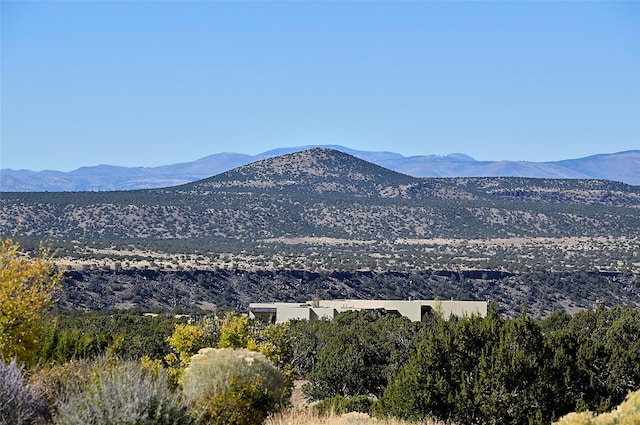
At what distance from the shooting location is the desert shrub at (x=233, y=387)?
55.7ft

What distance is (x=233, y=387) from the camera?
17953mm

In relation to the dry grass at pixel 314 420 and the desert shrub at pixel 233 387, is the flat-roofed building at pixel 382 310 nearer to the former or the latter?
the desert shrub at pixel 233 387

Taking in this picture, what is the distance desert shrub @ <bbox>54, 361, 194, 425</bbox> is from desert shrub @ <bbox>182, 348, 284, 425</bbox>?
71.6 inches

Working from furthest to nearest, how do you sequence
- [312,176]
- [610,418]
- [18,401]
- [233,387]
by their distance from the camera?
[312,176]
[233,387]
[18,401]
[610,418]

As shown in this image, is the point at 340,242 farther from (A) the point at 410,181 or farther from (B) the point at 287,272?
(A) the point at 410,181

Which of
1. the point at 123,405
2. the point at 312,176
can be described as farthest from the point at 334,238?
the point at 123,405

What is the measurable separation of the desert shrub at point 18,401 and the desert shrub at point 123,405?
42 centimetres

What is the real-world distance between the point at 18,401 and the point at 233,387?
464cm

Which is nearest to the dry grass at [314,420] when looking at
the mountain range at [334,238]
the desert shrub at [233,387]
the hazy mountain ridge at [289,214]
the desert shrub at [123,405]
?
the desert shrub at [233,387]

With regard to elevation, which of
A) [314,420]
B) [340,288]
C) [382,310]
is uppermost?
[314,420]

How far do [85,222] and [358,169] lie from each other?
59935 mm

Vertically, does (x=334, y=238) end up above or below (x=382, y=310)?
above

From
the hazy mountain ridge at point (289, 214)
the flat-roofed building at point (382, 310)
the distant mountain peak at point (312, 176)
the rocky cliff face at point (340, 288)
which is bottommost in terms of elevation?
the rocky cliff face at point (340, 288)

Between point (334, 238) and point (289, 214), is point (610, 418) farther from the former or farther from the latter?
point (289, 214)
